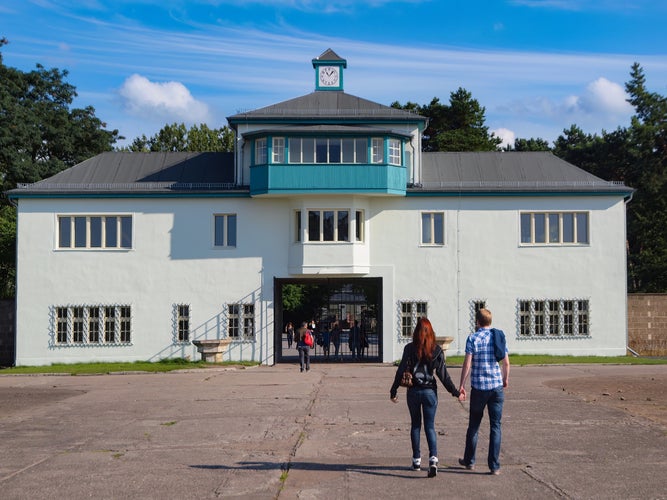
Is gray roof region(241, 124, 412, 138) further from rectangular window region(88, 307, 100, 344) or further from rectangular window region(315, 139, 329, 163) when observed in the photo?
rectangular window region(88, 307, 100, 344)

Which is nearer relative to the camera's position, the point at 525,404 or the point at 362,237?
the point at 525,404

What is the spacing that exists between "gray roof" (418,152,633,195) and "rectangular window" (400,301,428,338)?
4300 millimetres

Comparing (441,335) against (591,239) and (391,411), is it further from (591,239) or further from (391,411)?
(391,411)

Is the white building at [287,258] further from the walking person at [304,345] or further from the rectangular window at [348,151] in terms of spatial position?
the walking person at [304,345]

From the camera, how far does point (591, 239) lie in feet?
111

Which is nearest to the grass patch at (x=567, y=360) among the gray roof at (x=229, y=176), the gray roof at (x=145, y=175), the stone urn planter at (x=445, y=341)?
the stone urn planter at (x=445, y=341)

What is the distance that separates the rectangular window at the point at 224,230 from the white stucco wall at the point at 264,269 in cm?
27

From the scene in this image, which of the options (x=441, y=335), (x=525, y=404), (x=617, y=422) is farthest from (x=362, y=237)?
(x=617, y=422)

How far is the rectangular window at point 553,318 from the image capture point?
111 feet

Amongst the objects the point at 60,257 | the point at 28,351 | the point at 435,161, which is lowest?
the point at 28,351

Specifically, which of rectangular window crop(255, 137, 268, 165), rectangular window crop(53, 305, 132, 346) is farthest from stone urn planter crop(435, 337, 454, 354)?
rectangular window crop(53, 305, 132, 346)

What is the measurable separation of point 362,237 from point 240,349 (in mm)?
6179

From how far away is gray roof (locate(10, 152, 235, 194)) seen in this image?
33.8 m

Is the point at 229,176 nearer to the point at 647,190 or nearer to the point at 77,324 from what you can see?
the point at 77,324
